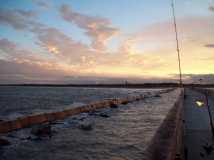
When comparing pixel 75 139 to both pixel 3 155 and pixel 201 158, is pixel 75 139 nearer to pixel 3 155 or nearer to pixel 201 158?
pixel 3 155

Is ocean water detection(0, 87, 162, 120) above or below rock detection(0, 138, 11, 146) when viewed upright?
below

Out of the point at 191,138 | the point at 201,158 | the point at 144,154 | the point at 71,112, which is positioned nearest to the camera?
the point at 201,158

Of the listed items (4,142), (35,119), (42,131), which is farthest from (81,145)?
(35,119)

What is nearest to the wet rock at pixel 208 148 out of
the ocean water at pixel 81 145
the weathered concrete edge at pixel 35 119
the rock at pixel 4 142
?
the ocean water at pixel 81 145

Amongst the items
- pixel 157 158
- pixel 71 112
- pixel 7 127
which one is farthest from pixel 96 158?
pixel 71 112

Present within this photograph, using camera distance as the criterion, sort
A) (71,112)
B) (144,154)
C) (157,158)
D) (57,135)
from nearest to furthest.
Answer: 1. (157,158)
2. (144,154)
3. (57,135)
4. (71,112)

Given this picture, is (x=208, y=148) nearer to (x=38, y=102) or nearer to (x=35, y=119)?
(x=35, y=119)

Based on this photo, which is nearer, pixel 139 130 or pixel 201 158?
pixel 201 158

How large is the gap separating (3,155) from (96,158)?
8.57 ft

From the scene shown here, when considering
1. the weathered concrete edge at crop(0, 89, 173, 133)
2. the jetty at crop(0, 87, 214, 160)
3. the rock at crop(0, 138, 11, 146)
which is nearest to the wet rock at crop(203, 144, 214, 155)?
the jetty at crop(0, 87, 214, 160)

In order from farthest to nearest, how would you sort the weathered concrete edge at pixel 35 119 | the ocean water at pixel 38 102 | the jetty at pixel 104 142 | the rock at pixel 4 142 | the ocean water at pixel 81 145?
the ocean water at pixel 38 102, the weathered concrete edge at pixel 35 119, the rock at pixel 4 142, the ocean water at pixel 81 145, the jetty at pixel 104 142

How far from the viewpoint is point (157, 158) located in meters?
5.01

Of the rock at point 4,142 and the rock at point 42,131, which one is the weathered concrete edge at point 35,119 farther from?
the rock at point 4,142

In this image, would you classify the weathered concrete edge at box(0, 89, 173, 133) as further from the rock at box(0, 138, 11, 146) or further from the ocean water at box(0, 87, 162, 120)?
the ocean water at box(0, 87, 162, 120)
